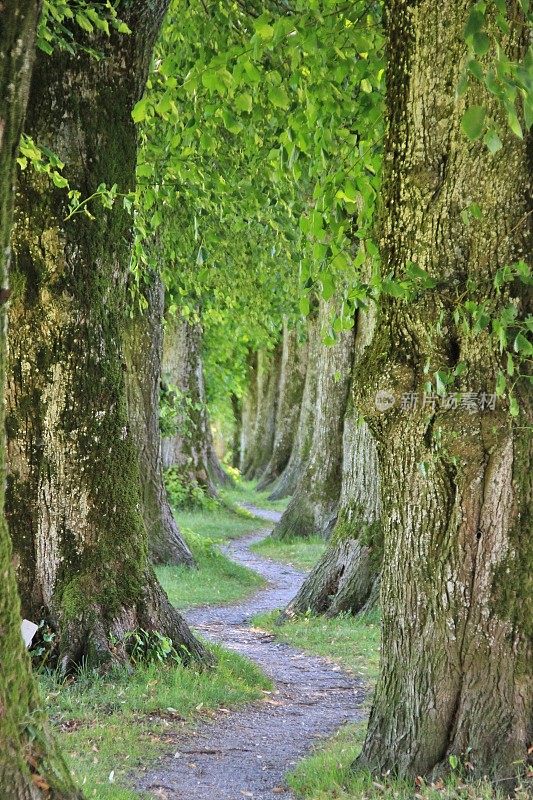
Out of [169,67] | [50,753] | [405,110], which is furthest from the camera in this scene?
[169,67]

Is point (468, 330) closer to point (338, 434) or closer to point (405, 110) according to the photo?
point (405, 110)

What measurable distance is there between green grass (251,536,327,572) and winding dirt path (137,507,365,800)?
481 cm

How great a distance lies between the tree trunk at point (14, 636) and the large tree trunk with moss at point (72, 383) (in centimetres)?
317

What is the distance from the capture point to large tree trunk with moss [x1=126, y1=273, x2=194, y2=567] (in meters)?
11.9

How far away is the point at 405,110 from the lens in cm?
501

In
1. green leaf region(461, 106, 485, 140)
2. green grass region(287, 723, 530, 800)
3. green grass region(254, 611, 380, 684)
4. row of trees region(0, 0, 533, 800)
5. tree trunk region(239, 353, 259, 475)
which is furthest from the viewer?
tree trunk region(239, 353, 259, 475)

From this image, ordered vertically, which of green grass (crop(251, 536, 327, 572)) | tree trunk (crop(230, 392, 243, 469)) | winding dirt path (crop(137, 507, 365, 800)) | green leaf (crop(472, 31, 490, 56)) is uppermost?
tree trunk (crop(230, 392, 243, 469))

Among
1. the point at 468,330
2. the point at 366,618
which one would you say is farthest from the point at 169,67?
the point at 366,618

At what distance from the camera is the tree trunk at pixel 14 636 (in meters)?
3.38

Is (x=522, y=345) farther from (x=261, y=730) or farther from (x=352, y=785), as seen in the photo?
(x=261, y=730)

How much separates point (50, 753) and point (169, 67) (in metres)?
4.72

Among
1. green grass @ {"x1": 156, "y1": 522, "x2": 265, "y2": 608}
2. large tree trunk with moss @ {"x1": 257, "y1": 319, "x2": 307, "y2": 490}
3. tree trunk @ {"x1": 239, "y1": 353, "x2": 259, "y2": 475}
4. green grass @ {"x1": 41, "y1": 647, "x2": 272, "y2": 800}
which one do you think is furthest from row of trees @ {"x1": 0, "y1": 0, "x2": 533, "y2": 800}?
tree trunk @ {"x1": 239, "y1": 353, "x2": 259, "y2": 475}

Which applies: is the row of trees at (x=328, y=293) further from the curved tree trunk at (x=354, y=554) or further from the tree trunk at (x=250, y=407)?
the tree trunk at (x=250, y=407)

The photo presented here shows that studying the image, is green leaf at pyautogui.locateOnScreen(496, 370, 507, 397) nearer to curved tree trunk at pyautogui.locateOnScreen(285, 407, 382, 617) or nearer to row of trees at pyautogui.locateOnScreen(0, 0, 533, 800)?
row of trees at pyautogui.locateOnScreen(0, 0, 533, 800)
